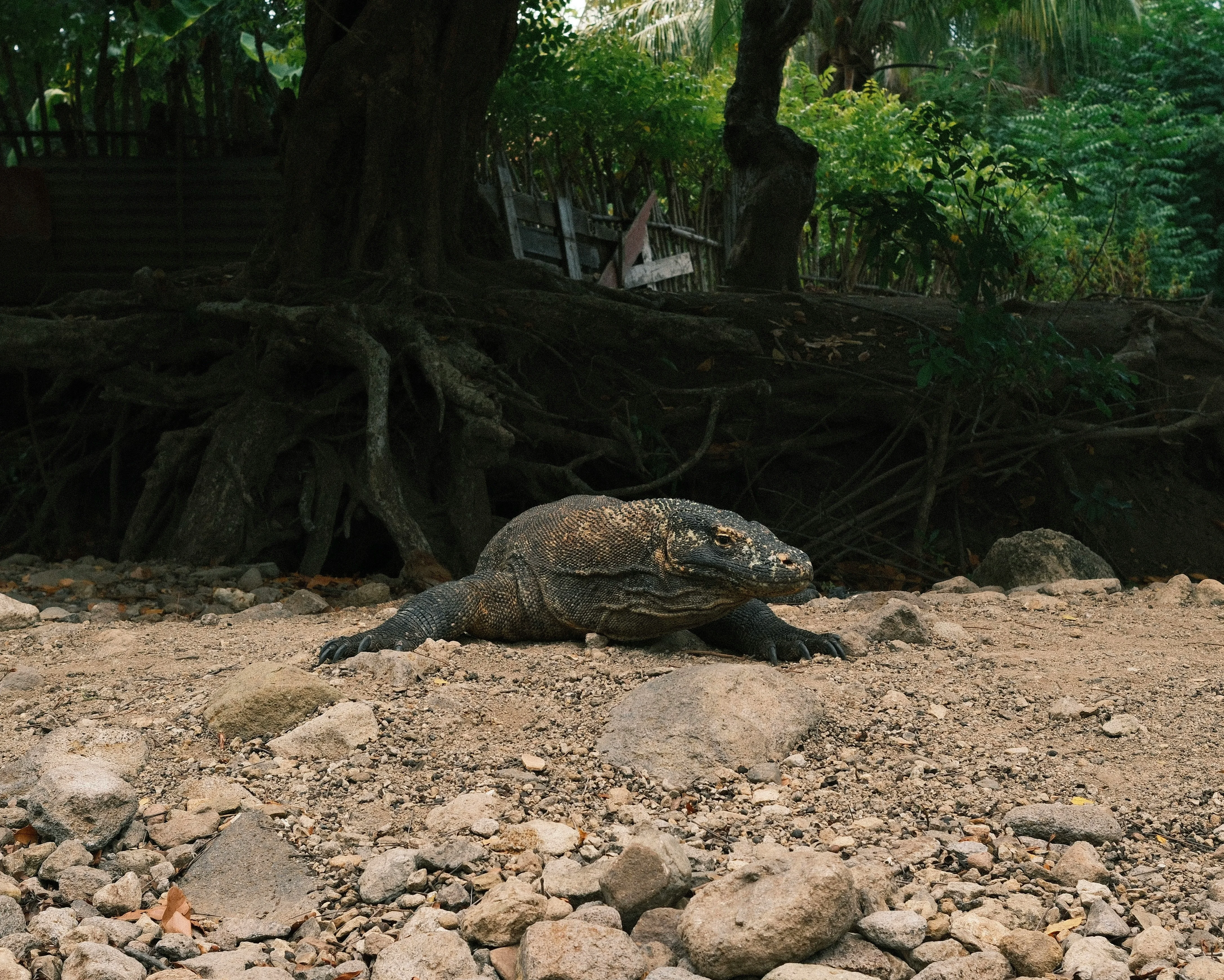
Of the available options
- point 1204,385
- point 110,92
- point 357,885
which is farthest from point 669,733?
point 110,92

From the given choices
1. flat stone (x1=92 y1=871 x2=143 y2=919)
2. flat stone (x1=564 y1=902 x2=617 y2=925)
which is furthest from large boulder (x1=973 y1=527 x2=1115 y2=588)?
flat stone (x1=92 y1=871 x2=143 y2=919)

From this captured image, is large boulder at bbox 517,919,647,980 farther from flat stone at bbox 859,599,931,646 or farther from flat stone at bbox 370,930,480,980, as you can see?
flat stone at bbox 859,599,931,646

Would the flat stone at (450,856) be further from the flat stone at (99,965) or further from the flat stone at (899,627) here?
the flat stone at (899,627)

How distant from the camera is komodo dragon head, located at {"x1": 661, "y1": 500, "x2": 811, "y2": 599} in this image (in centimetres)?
372

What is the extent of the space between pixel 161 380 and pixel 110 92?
3.77 m

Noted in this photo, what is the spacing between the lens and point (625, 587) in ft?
13.0

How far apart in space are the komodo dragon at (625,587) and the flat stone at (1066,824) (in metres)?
1.26

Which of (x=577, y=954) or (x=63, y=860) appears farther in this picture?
(x=63, y=860)

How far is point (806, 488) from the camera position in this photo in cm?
776

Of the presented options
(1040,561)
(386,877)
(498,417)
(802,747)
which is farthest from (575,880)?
(1040,561)

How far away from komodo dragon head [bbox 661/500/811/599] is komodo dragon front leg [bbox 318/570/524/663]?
0.60 meters

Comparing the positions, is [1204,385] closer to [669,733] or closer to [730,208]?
[730,208]

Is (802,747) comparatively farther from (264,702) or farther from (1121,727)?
(264,702)

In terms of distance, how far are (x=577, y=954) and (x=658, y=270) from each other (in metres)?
11.2
